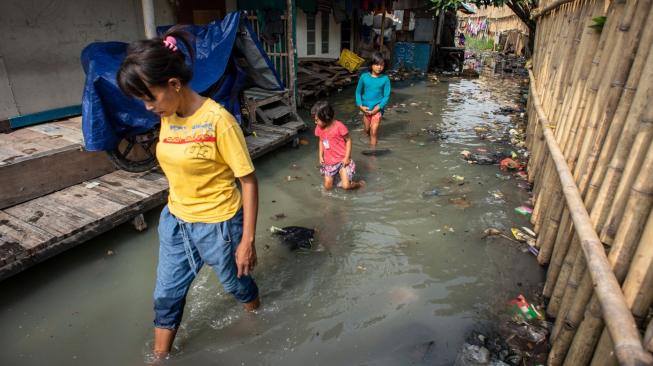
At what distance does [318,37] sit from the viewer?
46.1 ft

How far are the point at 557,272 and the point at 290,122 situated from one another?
206 inches

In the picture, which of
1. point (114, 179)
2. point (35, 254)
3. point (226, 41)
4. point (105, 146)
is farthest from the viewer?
point (226, 41)

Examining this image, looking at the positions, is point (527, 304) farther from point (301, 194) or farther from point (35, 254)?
point (35, 254)

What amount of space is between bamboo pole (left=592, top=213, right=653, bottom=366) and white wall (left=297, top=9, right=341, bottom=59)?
12140 millimetres

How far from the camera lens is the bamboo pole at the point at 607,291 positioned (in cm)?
162

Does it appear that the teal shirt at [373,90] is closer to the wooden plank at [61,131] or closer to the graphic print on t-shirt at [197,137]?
the wooden plank at [61,131]

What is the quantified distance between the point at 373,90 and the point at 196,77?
305 centimetres

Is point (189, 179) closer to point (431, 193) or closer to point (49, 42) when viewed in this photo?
point (431, 193)

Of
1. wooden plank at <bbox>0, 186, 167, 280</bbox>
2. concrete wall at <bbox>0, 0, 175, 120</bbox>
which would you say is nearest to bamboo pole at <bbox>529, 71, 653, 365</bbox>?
wooden plank at <bbox>0, 186, 167, 280</bbox>

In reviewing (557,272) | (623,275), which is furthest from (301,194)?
(623,275)

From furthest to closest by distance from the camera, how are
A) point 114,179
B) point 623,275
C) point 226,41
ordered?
point 226,41
point 114,179
point 623,275

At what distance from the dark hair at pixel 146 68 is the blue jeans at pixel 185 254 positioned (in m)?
0.85

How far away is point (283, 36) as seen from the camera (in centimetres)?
894

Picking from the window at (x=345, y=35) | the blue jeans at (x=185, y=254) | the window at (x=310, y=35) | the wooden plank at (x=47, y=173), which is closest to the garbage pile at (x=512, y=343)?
the blue jeans at (x=185, y=254)
